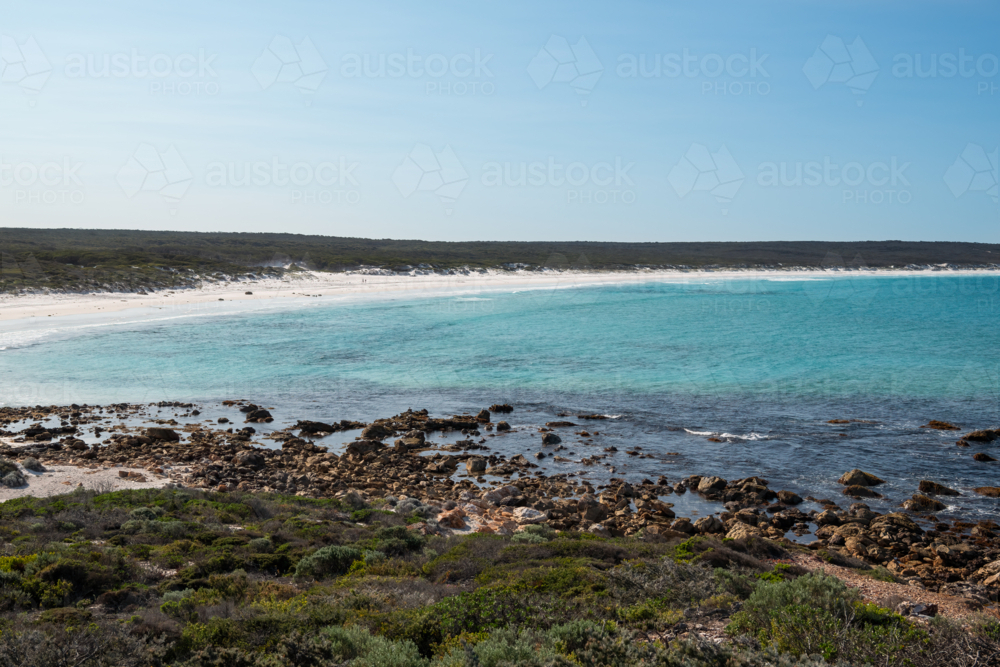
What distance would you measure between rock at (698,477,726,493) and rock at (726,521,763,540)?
80.3 inches

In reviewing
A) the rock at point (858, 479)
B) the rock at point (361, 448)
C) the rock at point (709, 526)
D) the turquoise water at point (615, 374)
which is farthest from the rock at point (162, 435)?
the rock at point (858, 479)

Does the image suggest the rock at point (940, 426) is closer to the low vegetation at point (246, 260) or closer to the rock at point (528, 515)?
the rock at point (528, 515)

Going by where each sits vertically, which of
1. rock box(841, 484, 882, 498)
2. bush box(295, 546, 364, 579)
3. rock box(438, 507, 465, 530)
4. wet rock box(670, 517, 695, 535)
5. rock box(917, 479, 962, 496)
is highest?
bush box(295, 546, 364, 579)

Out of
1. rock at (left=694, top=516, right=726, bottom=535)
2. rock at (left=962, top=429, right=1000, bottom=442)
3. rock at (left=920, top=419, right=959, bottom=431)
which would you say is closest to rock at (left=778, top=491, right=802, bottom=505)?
rock at (left=694, top=516, right=726, bottom=535)

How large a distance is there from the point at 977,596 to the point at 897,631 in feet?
13.3

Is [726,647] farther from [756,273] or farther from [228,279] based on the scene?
[756,273]

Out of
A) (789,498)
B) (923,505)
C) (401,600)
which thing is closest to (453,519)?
(401,600)

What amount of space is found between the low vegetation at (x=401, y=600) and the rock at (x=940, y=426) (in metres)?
11.9

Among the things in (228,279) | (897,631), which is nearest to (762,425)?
(897,631)

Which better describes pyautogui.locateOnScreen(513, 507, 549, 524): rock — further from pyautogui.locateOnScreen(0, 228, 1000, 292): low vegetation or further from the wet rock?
pyautogui.locateOnScreen(0, 228, 1000, 292): low vegetation

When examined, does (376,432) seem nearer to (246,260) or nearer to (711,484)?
(711,484)

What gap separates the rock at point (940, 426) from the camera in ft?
60.3

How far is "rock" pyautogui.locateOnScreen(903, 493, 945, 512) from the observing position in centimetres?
1268

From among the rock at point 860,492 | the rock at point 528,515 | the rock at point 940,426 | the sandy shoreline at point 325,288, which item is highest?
the sandy shoreline at point 325,288
